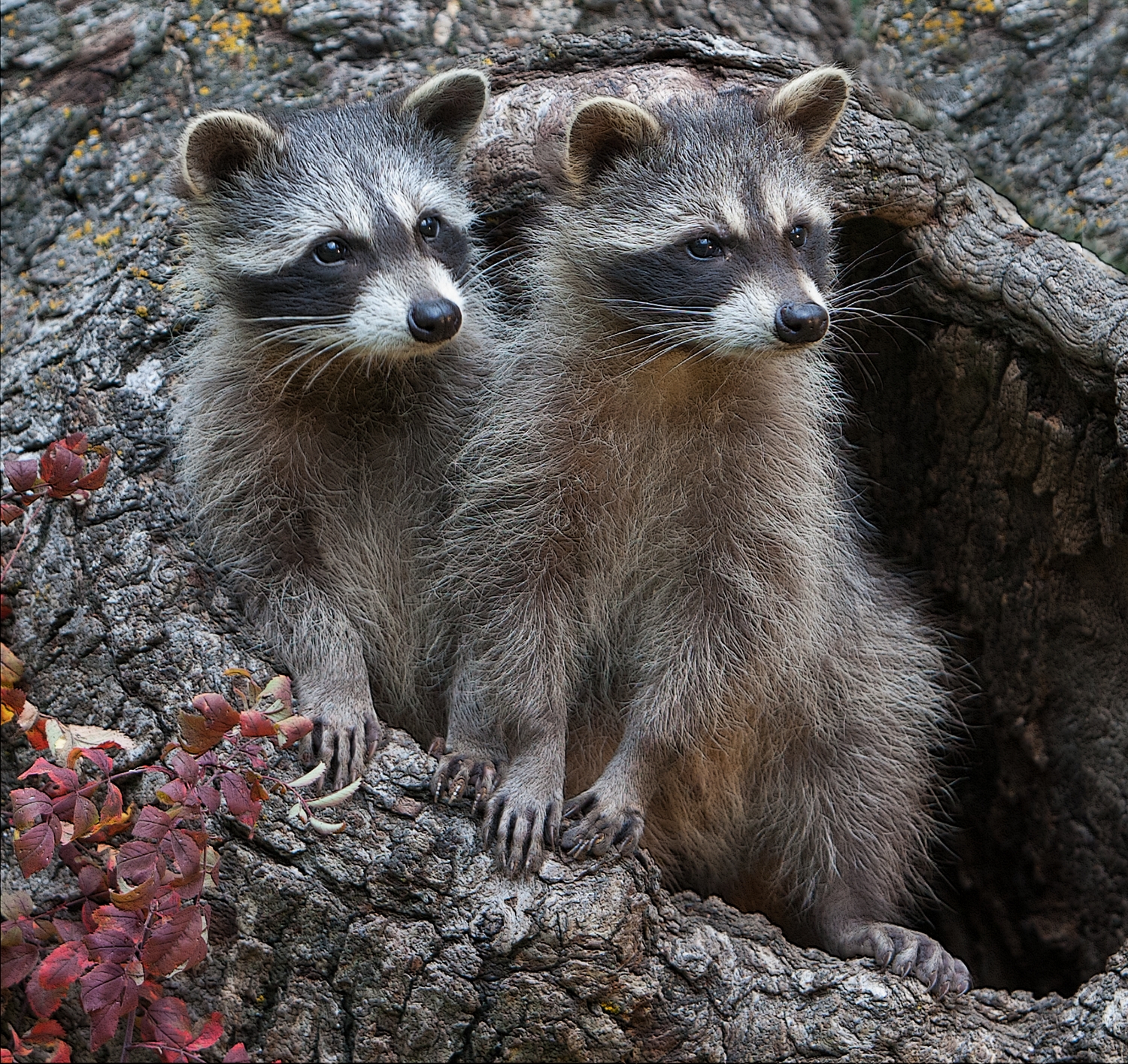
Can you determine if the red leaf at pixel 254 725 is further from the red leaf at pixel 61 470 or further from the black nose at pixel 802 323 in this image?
the black nose at pixel 802 323

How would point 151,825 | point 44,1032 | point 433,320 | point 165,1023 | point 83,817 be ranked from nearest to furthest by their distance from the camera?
point 151,825, point 83,817, point 165,1023, point 44,1032, point 433,320

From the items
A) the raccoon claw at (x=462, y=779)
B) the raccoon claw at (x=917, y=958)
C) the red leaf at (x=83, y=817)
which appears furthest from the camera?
the raccoon claw at (x=917, y=958)

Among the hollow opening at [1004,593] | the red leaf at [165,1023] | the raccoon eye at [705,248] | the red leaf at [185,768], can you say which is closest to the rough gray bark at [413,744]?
the hollow opening at [1004,593]

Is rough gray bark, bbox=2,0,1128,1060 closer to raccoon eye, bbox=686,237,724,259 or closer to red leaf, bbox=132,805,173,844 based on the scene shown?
red leaf, bbox=132,805,173,844

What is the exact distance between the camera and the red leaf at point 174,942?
2914 mm

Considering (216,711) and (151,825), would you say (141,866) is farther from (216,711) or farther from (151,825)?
(216,711)

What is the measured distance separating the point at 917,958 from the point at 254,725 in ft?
6.80

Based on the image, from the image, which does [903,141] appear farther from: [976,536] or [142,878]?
[142,878]

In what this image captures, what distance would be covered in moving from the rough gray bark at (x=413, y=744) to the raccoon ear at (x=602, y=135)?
0.66 feet

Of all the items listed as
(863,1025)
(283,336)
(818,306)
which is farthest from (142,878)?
(818,306)

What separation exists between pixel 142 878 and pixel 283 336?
5.13ft

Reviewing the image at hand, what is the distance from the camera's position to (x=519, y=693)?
11.7ft

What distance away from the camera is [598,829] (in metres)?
3.41

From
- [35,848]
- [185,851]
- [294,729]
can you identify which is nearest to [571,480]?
[294,729]
